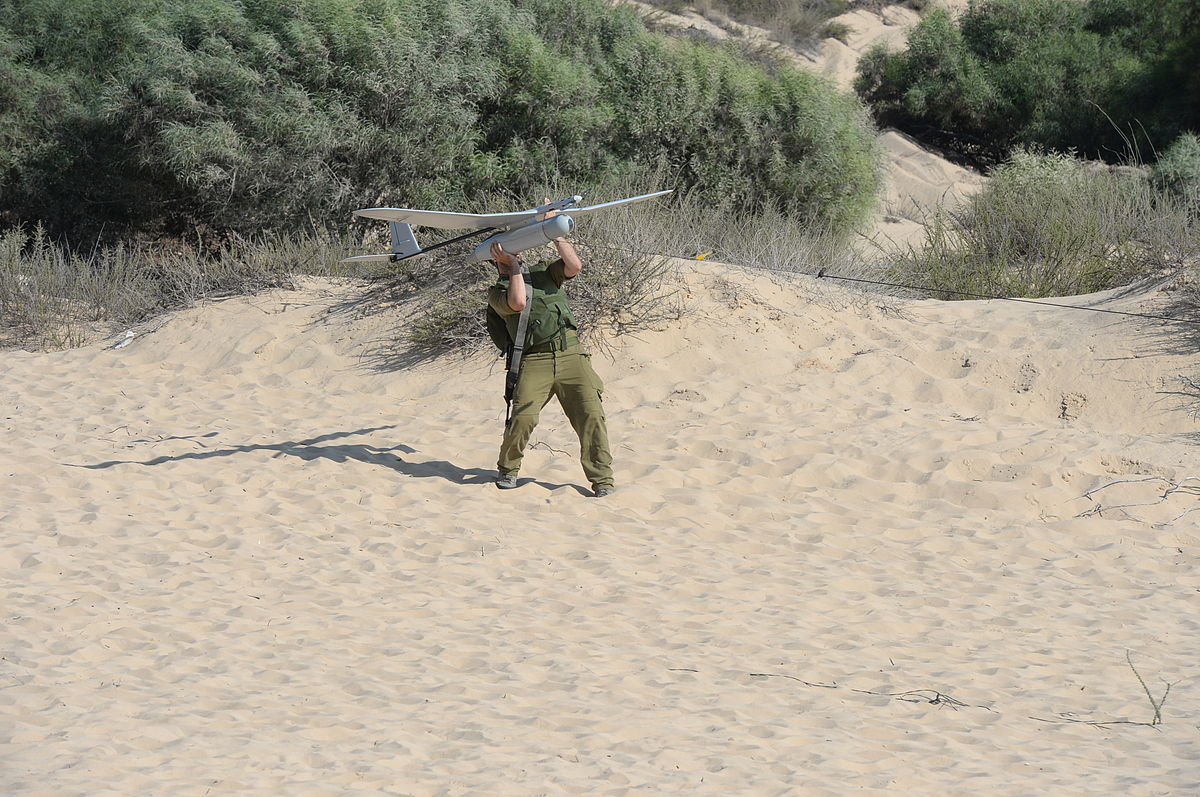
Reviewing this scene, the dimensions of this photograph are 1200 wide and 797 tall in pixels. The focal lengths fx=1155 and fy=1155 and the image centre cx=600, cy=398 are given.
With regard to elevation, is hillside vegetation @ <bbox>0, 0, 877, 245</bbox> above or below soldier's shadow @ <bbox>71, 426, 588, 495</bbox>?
above

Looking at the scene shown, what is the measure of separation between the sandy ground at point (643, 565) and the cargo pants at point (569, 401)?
0.30 meters

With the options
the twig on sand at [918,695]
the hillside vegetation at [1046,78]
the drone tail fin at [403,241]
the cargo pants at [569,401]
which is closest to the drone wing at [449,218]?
the drone tail fin at [403,241]

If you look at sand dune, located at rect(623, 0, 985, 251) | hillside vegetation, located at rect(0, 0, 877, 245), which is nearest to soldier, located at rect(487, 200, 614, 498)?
hillside vegetation, located at rect(0, 0, 877, 245)

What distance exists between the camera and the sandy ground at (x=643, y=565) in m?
4.14

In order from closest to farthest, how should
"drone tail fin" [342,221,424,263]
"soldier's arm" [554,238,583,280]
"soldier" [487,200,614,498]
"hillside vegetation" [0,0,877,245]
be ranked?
"soldier's arm" [554,238,583,280] < "soldier" [487,200,614,498] < "drone tail fin" [342,221,424,263] < "hillside vegetation" [0,0,877,245]

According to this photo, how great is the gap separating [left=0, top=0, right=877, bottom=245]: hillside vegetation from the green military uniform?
235 inches

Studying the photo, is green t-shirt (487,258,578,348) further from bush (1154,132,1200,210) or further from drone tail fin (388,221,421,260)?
bush (1154,132,1200,210)

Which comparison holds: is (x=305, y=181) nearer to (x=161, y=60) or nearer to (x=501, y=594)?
(x=161, y=60)

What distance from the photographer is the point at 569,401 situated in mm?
7441

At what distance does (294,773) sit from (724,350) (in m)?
6.91

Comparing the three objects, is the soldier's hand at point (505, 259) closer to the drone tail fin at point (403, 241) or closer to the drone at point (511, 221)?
the drone at point (511, 221)

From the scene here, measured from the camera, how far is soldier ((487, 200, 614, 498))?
7.25 meters

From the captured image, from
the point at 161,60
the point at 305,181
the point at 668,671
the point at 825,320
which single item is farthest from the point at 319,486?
the point at 161,60

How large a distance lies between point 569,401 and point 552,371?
25 cm
